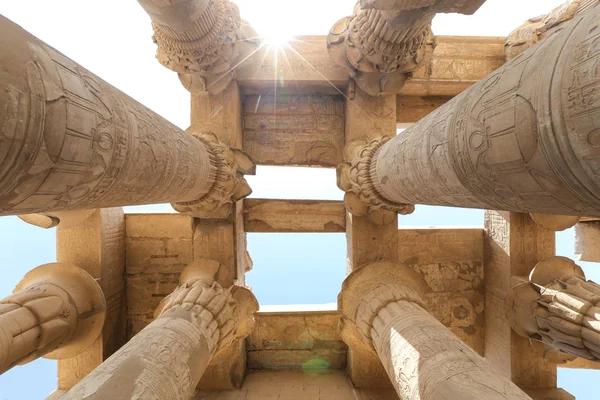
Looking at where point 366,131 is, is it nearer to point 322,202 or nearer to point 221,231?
point 322,202

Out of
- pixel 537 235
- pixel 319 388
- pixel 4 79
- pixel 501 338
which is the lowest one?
pixel 319 388

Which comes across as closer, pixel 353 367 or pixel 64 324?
pixel 64 324

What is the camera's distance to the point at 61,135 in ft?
4.51

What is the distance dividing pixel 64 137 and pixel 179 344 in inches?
86.3

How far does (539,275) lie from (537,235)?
1.11 meters

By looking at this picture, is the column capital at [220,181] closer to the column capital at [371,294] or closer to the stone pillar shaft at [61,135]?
the stone pillar shaft at [61,135]

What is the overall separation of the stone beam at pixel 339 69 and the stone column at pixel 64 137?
10.4 ft

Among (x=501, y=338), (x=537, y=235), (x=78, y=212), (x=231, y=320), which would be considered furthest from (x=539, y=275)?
(x=78, y=212)

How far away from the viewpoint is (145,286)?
589 cm

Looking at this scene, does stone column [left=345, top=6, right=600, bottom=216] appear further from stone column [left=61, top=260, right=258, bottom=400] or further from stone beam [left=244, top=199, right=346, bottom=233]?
stone beam [left=244, top=199, right=346, bottom=233]

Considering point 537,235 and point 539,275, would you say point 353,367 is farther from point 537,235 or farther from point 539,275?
point 537,235

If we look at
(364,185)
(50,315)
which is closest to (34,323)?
(50,315)

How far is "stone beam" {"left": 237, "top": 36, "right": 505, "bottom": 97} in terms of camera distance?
5258mm

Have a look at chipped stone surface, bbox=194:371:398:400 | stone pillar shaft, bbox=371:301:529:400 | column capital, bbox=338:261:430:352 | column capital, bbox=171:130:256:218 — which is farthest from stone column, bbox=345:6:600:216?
chipped stone surface, bbox=194:371:398:400
